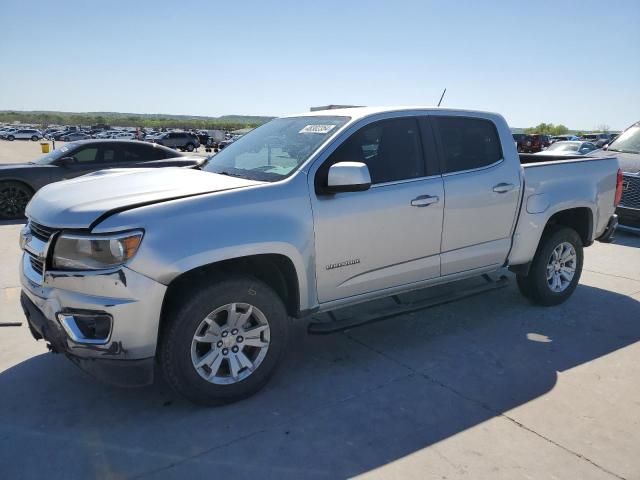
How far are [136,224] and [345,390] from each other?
1761 millimetres

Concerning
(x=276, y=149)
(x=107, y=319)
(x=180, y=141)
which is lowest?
(x=180, y=141)

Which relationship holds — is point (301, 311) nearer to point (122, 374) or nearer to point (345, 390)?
point (345, 390)

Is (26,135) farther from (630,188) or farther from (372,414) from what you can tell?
(372,414)

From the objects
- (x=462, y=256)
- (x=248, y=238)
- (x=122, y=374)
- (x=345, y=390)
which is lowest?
(x=345, y=390)

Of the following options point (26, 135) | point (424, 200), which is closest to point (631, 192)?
point (424, 200)

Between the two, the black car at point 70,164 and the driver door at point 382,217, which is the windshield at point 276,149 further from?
the black car at point 70,164

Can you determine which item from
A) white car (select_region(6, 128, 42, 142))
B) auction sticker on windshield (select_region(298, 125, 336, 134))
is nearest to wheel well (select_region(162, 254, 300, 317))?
auction sticker on windshield (select_region(298, 125, 336, 134))

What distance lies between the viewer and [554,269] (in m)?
5.15

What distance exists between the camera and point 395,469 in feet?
8.85

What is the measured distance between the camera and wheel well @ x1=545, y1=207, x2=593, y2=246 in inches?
→ 205

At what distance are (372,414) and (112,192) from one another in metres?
2.12

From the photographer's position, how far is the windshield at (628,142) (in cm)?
929

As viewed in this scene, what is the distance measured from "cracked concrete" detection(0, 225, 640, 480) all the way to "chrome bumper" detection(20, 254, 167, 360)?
0.53 metres

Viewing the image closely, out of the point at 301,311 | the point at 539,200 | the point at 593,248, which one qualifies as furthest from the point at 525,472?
the point at 593,248
